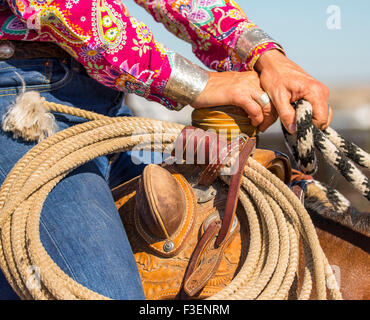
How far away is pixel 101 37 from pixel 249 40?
0.46m

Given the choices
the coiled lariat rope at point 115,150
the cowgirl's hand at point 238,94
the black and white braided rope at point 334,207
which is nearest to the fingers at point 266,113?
the cowgirl's hand at point 238,94

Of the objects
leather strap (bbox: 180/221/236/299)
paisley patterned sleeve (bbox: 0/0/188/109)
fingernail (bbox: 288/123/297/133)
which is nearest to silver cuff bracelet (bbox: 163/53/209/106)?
paisley patterned sleeve (bbox: 0/0/188/109)

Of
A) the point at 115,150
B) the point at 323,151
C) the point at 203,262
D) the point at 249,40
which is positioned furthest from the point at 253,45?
the point at 203,262

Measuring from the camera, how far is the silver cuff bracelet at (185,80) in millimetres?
1196

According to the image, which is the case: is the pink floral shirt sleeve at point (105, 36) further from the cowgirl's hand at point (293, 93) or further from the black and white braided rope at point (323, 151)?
the black and white braided rope at point (323, 151)

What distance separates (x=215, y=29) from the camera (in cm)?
138

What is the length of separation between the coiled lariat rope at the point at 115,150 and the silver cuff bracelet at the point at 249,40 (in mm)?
302

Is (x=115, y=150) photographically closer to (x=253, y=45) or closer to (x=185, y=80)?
(x=185, y=80)

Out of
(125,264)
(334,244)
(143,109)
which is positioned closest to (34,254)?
(125,264)

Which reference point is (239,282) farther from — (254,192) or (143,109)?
(143,109)

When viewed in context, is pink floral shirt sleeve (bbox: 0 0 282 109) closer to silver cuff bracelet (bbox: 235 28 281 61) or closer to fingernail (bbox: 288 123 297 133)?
silver cuff bracelet (bbox: 235 28 281 61)

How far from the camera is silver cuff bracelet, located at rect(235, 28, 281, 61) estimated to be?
129cm

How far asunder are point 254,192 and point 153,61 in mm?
452

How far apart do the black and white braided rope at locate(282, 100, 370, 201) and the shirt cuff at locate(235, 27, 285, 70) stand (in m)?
0.21
